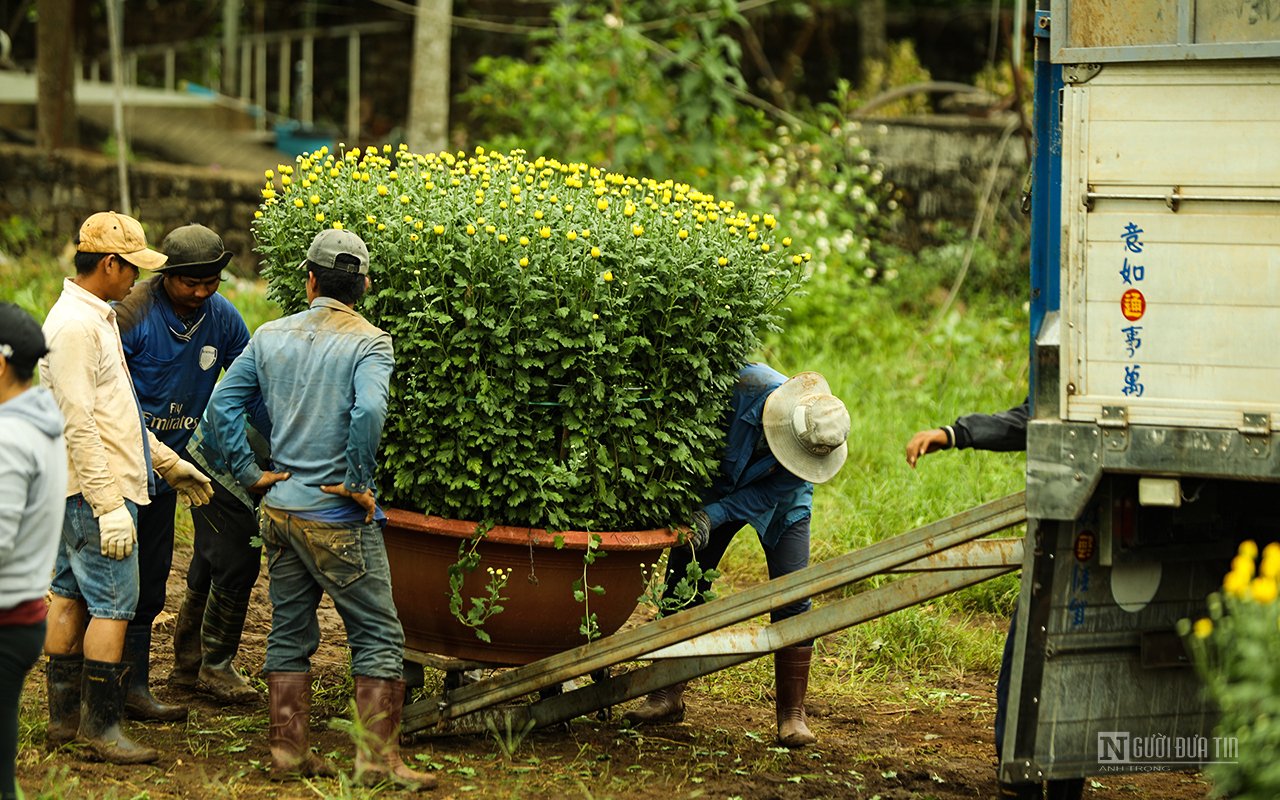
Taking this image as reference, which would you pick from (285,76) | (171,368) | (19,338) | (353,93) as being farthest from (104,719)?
(285,76)

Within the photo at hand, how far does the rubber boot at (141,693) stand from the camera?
5215 mm

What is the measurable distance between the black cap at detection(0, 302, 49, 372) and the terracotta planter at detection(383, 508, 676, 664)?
1360mm

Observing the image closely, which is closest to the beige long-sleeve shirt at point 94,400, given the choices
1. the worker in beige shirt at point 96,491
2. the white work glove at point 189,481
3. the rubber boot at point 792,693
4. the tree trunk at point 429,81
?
the worker in beige shirt at point 96,491

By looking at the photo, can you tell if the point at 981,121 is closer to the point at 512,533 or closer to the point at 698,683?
the point at 698,683

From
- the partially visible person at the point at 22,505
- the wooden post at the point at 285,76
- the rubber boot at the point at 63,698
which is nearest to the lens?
the partially visible person at the point at 22,505

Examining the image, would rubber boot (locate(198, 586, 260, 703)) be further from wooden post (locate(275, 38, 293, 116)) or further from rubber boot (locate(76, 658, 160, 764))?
wooden post (locate(275, 38, 293, 116))

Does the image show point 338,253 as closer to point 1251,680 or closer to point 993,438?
point 993,438

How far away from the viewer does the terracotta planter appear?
4.75 m

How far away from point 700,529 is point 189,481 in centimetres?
176

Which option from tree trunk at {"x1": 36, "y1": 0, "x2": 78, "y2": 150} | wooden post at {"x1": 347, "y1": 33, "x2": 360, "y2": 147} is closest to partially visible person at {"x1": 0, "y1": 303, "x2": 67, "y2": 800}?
tree trunk at {"x1": 36, "y1": 0, "x2": 78, "y2": 150}

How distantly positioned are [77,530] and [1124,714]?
10.9 ft

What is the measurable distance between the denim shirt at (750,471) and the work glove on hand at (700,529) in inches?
1.4

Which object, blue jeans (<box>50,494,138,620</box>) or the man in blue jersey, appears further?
the man in blue jersey

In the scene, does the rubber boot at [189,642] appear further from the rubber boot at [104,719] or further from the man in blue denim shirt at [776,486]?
the man in blue denim shirt at [776,486]
